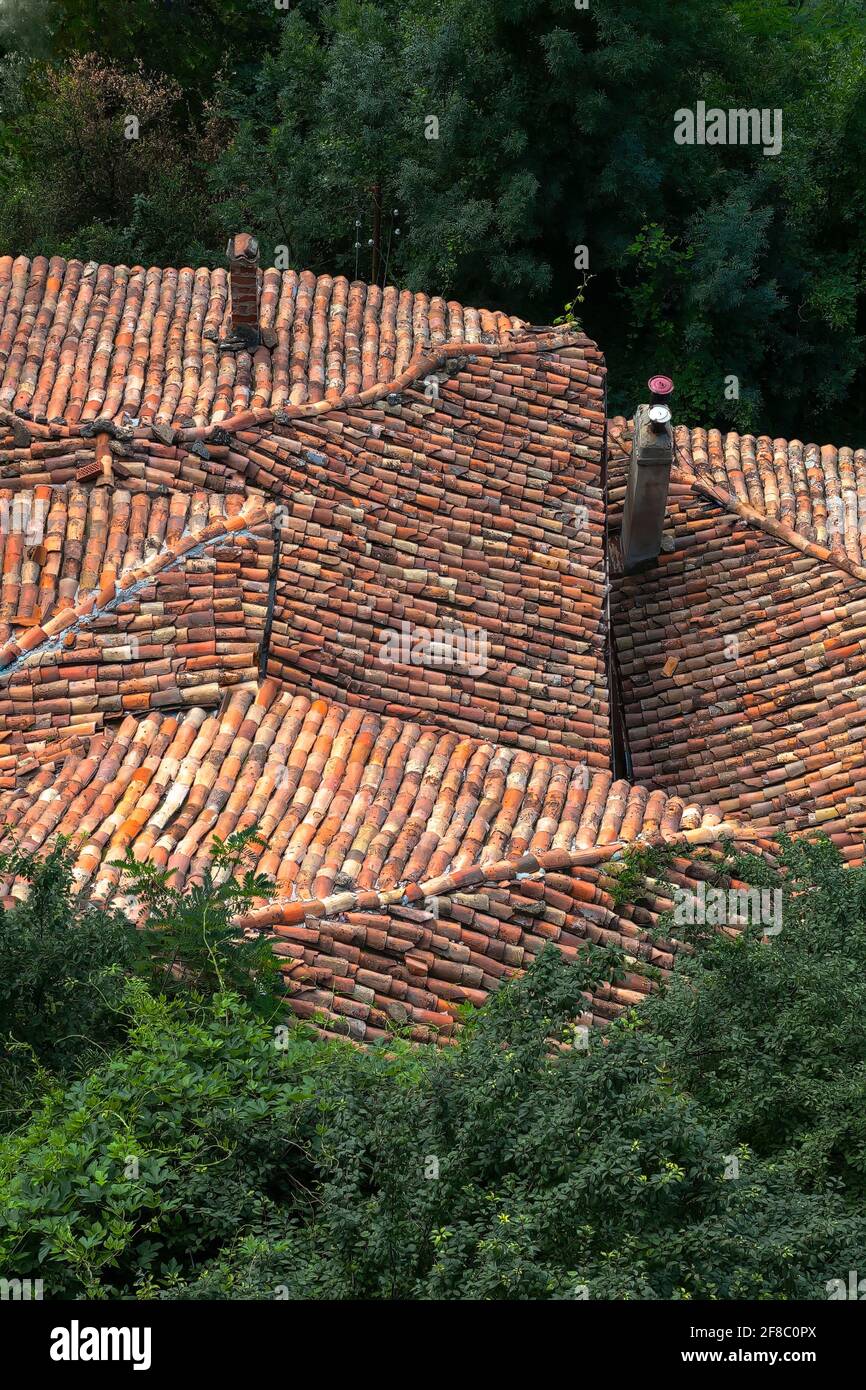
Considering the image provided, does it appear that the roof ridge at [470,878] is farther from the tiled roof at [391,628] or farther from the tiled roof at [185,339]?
the tiled roof at [185,339]

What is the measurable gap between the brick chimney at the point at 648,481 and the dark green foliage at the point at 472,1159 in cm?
913

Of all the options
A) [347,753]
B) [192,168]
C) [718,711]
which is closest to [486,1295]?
[347,753]

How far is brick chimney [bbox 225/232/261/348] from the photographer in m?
19.7

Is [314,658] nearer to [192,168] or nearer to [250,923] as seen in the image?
[250,923]

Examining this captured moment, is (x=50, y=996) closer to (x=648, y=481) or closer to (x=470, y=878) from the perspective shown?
(x=470, y=878)

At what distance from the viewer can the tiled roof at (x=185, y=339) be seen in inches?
738

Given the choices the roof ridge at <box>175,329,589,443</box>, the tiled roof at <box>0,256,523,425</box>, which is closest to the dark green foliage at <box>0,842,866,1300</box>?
the roof ridge at <box>175,329,589,443</box>

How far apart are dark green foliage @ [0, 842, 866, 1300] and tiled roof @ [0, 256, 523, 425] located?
342 inches

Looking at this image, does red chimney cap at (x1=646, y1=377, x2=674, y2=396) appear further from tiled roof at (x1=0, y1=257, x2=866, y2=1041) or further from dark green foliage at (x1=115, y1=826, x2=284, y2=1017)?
dark green foliage at (x1=115, y1=826, x2=284, y2=1017)

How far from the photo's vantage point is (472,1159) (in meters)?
10.1

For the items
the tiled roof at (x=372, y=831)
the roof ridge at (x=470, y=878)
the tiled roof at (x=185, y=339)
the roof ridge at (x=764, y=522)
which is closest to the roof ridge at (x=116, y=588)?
the tiled roof at (x=372, y=831)

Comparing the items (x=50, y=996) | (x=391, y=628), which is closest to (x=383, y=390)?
(x=391, y=628)

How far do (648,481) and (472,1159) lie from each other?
1150 centimetres

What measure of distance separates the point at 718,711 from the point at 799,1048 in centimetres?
828
